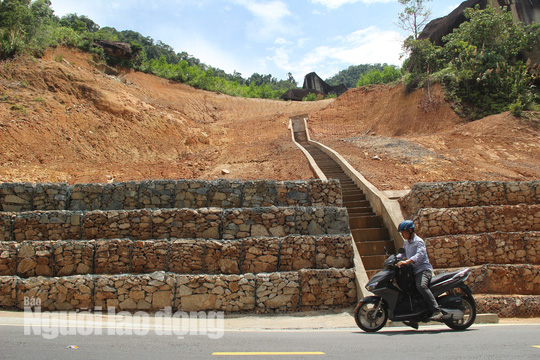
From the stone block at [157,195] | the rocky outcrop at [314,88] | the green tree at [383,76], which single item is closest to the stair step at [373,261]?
the stone block at [157,195]

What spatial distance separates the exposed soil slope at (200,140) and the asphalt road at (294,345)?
8.32 m

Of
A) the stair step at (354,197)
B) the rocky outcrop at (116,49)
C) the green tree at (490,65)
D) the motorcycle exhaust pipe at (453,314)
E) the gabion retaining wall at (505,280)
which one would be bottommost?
the gabion retaining wall at (505,280)

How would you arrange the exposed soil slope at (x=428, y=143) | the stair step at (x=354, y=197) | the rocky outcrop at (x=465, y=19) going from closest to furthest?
the stair step at (x=354, y=197) < the exposed soil slope at (x=428, y=143) < the rocky outcrop at (x=465, y=19)

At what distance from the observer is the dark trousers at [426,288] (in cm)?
550

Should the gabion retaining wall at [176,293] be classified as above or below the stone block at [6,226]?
below

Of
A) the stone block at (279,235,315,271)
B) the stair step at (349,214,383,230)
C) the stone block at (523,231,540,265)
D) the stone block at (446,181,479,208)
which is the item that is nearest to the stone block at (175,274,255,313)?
the stone block at (279,235,315,271)

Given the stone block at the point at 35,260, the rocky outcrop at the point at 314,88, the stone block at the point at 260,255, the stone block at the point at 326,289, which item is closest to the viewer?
the stone block at the point at 326,289

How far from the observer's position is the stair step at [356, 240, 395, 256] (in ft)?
31.5

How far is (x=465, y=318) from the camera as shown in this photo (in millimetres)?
5816

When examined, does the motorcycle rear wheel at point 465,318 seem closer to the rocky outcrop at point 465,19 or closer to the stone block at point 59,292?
the stone block at point 59,292

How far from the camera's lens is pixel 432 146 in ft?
68.8

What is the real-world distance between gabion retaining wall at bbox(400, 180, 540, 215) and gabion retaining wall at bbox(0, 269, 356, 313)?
363 centimetres

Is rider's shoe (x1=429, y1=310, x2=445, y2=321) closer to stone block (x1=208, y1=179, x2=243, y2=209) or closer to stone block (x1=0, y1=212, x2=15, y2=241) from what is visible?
stone block (x1=208, y1=179, x2=243, y2=209)

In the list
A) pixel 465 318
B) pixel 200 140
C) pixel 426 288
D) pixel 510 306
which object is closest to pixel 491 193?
pixel 510 306
